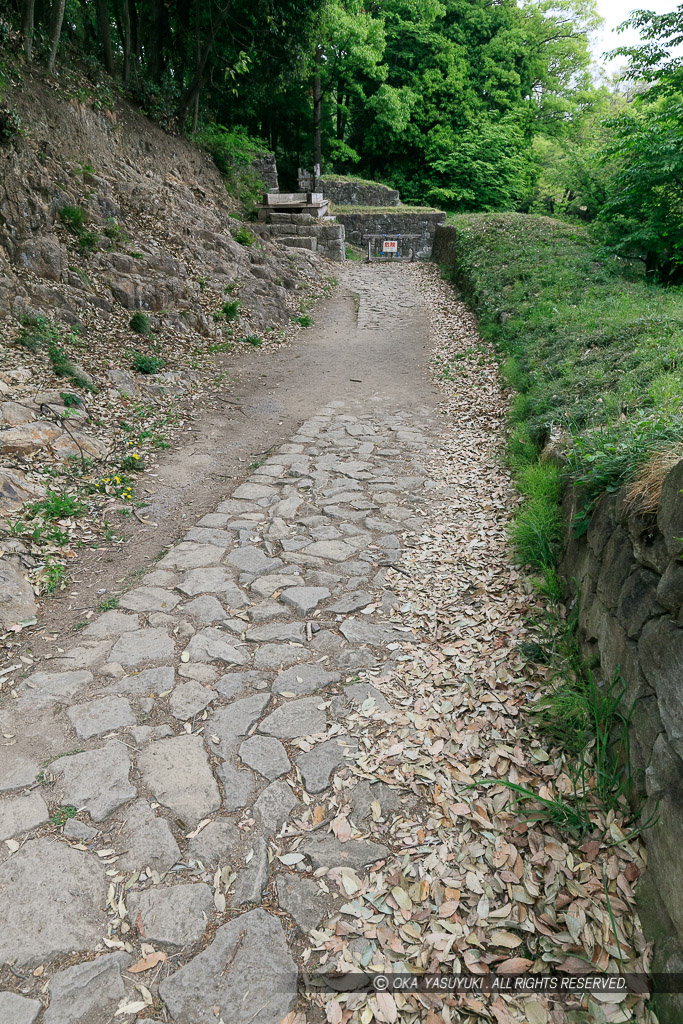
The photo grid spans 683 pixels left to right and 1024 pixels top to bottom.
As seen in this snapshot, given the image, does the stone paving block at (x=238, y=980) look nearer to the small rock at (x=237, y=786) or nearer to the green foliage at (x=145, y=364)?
the small rock at (x=237, y=786)

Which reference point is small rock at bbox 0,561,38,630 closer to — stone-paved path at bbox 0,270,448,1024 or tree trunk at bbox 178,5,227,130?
stone-paved path at bbox 0,270,448,1024

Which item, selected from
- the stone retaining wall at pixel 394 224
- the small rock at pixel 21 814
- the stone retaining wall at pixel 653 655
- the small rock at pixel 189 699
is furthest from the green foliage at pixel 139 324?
the stone retaining wall at pixel 394 224

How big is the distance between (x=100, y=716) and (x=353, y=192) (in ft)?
80.6

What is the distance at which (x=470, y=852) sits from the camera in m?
2.54

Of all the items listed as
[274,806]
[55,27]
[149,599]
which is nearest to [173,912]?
[274,806]

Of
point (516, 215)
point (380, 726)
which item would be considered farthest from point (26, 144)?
point (516, 215)

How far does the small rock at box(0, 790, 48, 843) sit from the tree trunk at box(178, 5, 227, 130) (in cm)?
1471

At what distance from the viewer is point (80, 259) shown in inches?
328

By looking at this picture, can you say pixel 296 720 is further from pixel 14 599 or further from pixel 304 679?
pixel 14 599

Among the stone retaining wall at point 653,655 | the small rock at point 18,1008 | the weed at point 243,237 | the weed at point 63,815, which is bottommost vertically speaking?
the small rock at point 18,1008

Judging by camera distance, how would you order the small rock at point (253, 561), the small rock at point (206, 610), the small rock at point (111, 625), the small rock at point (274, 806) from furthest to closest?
the small rock at point (253, 561), the small rock at point (206, 610), the small rock at point (111, 625), the small rock at point (274, 806)

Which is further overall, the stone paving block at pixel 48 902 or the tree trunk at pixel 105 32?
the tree trunk at pixel 105 32

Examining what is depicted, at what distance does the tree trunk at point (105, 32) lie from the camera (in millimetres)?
10781

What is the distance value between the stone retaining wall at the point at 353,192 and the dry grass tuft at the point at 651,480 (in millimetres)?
23553
